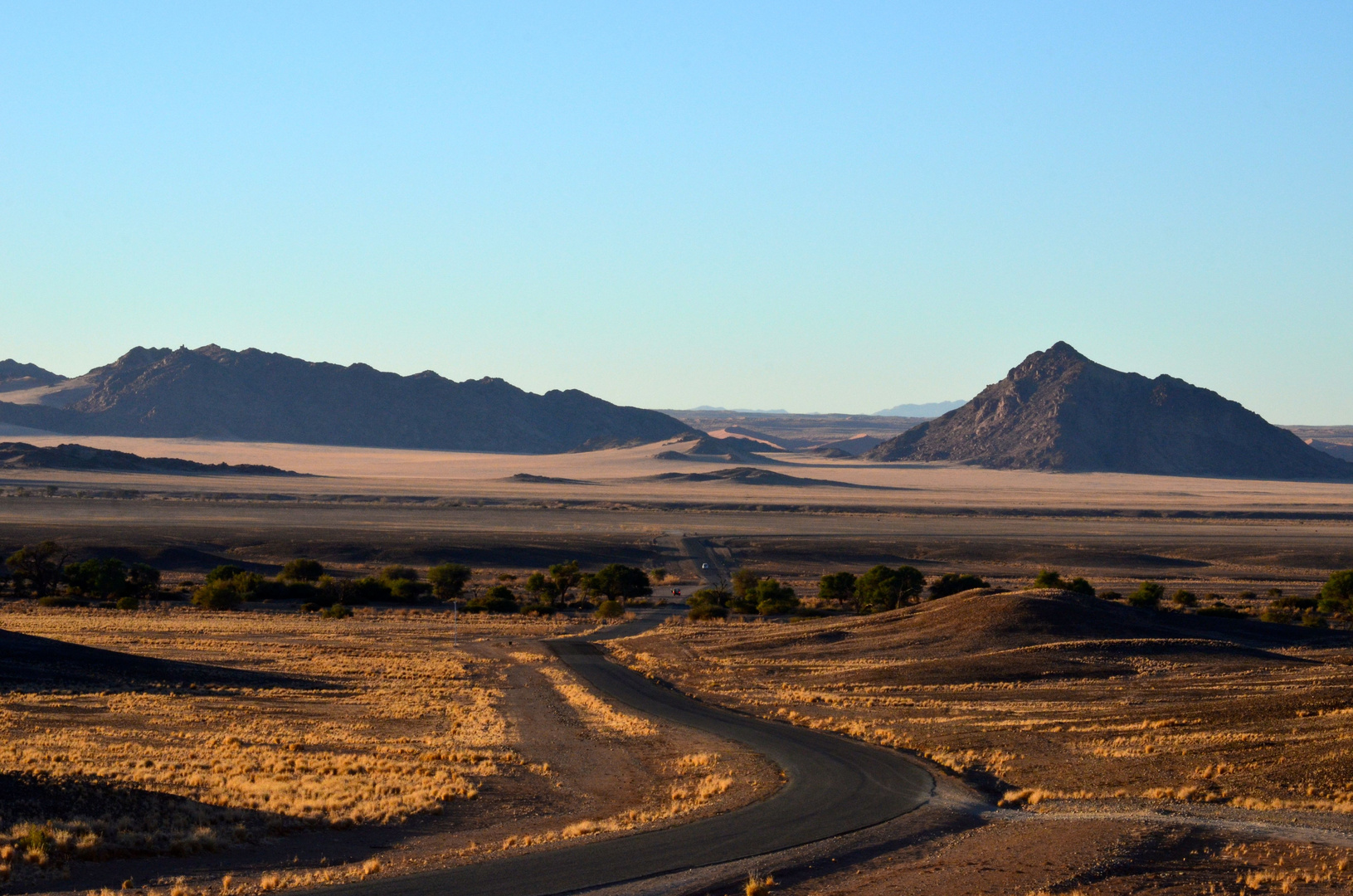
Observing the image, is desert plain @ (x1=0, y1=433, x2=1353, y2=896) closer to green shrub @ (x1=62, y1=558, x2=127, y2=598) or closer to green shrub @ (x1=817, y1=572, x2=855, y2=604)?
green shrub @ (x1=62, y1=558, x2=127, y2=598)

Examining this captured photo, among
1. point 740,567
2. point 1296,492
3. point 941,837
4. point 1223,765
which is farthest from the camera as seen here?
point 1296,492

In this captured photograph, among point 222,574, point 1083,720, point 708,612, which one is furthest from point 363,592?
point 1083,720

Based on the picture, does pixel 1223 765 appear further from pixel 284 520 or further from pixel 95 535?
pixel 284 520

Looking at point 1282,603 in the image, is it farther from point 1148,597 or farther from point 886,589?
point 886,589

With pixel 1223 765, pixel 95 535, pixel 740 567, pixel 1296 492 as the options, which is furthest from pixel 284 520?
pixel 1296 492

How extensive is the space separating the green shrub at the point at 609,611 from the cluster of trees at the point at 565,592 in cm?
46

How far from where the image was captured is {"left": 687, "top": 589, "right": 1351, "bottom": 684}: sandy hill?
Answer: 122ft

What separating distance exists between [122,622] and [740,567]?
1574 inches

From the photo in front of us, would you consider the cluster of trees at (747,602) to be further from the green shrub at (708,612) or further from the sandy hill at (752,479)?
the sandy hill at (752,479)

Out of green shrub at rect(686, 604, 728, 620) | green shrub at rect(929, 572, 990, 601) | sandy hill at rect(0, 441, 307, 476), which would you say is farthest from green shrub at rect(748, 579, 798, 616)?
Result: sandy hill at rect(0, 441, 307, 476)

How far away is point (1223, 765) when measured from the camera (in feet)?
68.8

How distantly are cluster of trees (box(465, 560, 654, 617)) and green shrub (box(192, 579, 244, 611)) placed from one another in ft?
36.3

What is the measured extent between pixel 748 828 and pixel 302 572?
56751 mm

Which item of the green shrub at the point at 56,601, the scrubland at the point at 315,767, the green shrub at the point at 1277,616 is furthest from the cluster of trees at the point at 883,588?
the green shrub at the point at 56,601
